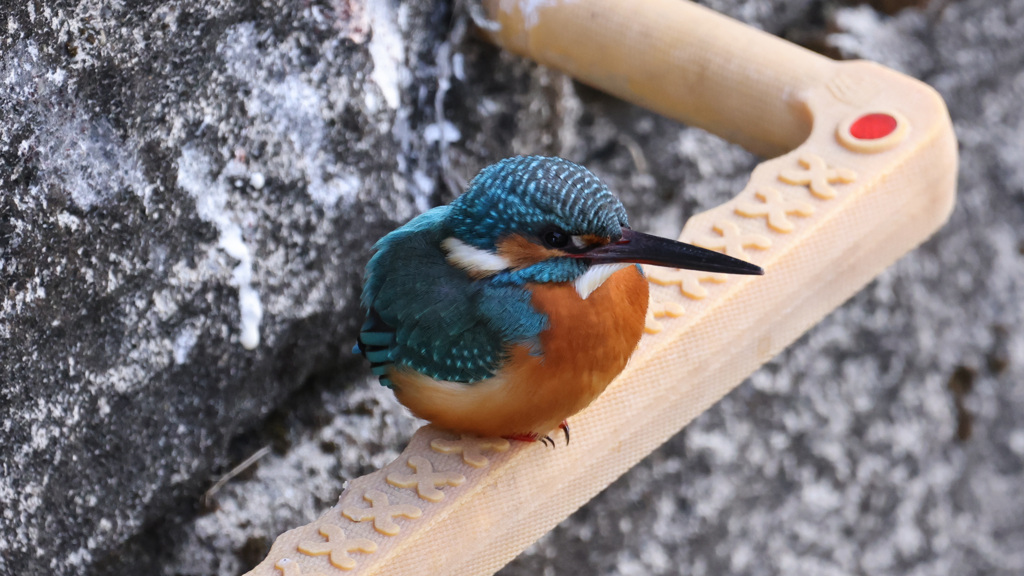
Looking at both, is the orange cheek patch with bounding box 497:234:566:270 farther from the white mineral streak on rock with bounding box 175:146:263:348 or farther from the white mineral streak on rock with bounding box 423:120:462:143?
the white mineral streak on rock with bounding box 423:120:462:143

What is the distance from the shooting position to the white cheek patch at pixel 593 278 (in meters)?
1.29

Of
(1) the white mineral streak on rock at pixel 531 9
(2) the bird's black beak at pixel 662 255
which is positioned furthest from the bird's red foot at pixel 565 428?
(1) the white mineral streak on rock at pixel 531 9

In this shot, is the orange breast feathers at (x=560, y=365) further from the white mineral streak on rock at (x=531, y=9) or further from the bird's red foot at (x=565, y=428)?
the white mineral streak on rock at (x=531, y=9)

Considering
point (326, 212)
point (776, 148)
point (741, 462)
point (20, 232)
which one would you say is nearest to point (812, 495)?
point (741, 462)

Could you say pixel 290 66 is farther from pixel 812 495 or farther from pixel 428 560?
pixel 812 495

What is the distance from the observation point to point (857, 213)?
5.20 ft

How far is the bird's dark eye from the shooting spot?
1.25 m

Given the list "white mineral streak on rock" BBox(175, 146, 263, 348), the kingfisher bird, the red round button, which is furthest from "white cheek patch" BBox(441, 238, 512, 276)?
the red round button

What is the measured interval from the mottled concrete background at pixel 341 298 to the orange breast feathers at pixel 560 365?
0.53 metres

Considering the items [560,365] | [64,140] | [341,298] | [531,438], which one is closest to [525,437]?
[531,438]

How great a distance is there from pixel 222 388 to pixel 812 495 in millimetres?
1463

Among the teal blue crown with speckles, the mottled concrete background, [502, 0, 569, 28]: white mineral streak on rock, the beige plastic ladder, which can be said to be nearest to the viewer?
the teal blue crown with speckles

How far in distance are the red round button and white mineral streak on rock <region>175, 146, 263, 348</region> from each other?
1034 mm

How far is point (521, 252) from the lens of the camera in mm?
1281
